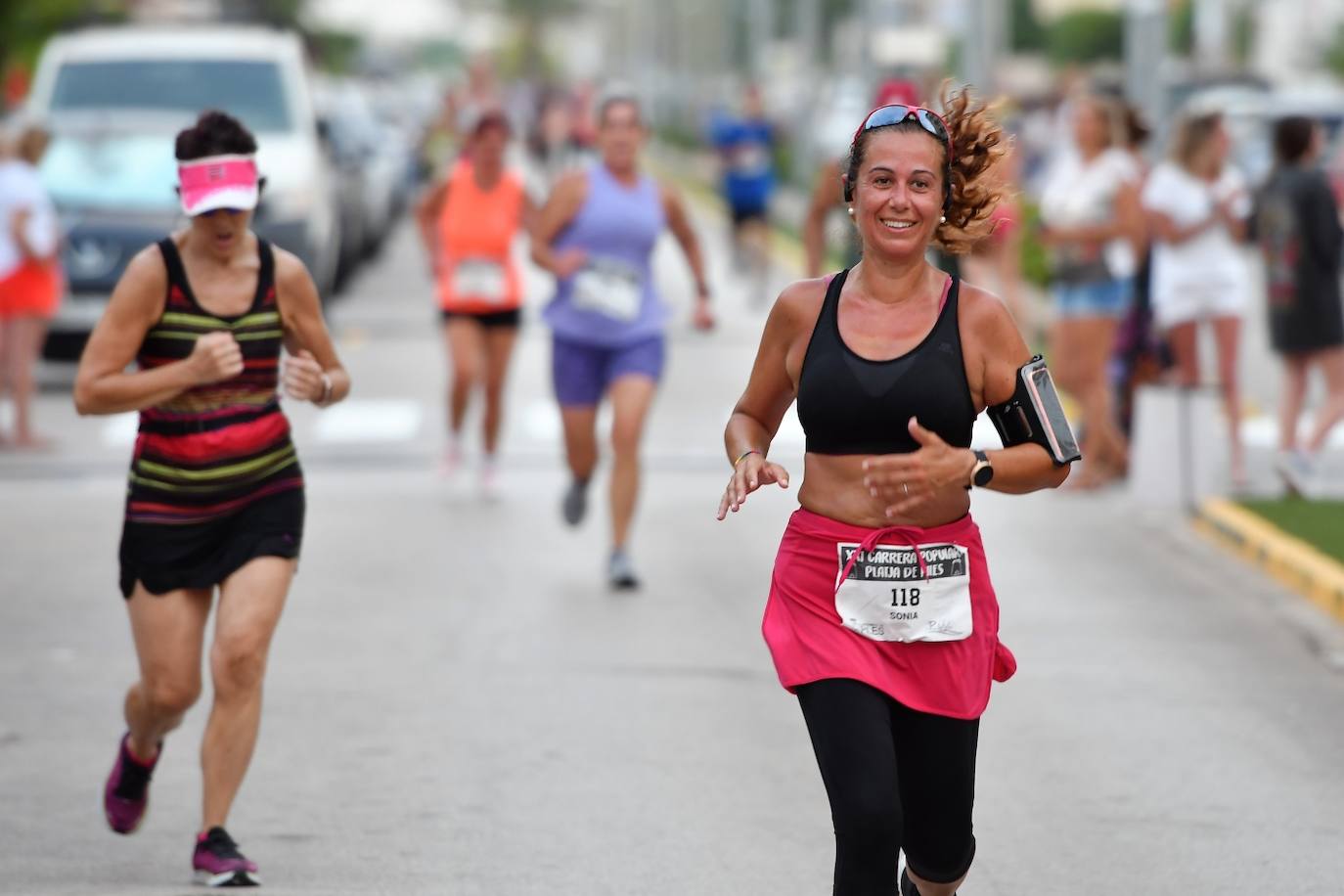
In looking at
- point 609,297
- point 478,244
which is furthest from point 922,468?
point 478,244

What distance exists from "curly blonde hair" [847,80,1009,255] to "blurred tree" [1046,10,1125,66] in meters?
87.8

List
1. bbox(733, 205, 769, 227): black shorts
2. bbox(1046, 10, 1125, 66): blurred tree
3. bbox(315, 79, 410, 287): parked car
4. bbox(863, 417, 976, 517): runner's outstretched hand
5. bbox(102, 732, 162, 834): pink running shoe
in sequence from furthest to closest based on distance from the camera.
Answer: bbox(1046, 10, 1125, 66): blurred tree → bbox(733, 205, 769, 227): black shorts → bbox(315, 79, 410, 287): parked car → bbox(102, 732, 162, 834): pink running shoe → bbox(863, 417, 976, 517): runner's outstretched hand

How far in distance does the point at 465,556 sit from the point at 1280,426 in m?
4.61

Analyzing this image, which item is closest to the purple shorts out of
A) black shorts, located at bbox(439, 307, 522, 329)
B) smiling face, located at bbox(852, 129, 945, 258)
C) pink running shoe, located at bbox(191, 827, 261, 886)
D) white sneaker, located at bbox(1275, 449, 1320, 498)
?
black shorts, located at bbox(439, 307, 522, 329)

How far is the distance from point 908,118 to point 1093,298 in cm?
821

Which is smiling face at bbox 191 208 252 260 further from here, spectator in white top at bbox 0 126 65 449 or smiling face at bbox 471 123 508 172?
spectator in white top at bbox 0 126 65 449

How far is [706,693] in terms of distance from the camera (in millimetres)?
8820

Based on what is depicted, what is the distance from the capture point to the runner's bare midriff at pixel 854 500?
197 inches

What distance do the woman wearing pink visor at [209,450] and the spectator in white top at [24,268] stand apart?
344 inches

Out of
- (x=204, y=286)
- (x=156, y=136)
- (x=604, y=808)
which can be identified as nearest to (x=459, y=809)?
(x=604, y=808)

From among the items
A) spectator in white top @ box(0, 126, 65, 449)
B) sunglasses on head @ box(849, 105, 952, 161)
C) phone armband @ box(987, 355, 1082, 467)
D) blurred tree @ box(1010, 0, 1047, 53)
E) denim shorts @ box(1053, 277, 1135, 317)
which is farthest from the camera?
blurred tree @ box(1010, 0, 1047, 53)

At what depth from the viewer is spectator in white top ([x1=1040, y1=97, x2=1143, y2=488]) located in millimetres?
12969

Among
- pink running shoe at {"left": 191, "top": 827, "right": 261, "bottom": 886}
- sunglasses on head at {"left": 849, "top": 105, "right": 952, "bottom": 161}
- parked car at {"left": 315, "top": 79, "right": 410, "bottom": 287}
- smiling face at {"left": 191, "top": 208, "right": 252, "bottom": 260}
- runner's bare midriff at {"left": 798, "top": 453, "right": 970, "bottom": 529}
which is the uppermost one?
sunglasses on head at {"left": 849, "top": 105, "right": 952, "bottom": 161}

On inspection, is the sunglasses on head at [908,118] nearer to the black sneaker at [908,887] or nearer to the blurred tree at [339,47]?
the black sneaker at [908,887]
